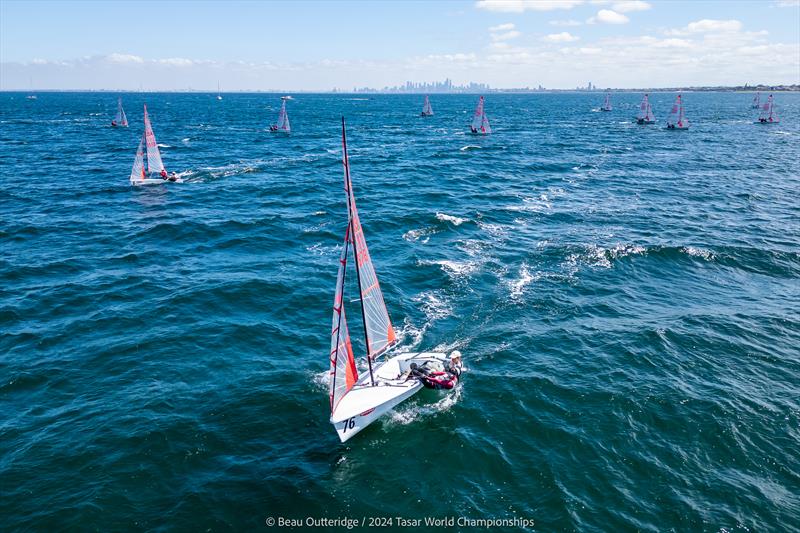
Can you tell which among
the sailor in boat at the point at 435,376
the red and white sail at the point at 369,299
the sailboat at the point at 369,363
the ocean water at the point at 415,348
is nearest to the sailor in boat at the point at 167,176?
the ocean water at the point at 415,348

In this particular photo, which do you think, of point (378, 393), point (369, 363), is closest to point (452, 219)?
point (369, 363)

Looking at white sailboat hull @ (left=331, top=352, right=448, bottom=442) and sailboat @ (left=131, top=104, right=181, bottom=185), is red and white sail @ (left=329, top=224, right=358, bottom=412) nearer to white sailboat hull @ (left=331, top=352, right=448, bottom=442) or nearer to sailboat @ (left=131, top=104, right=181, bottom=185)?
white sailboat hull @ (left=331, top=352, right=448, bottom=442)

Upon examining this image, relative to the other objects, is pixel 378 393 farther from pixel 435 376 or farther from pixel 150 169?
pixel 150 169

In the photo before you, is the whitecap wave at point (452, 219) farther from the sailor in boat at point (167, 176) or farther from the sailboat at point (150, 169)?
the sailboat at point (150, 169)

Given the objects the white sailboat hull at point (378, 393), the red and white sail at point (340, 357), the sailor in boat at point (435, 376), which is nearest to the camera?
the red and white sail at point (340, 357)

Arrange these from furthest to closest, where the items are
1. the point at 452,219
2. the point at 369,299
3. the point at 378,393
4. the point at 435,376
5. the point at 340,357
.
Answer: the point at 452,219
the point at 435,376
the point at 369,299
the point at 378,393
the point at 340,357

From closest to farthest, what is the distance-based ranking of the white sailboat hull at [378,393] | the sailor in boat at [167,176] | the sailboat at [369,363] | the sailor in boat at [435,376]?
the sailboat at [369,363], the white sailboat hull at [378,393], the sailor in boat at [435,376], the sailor in boat at [167,176]

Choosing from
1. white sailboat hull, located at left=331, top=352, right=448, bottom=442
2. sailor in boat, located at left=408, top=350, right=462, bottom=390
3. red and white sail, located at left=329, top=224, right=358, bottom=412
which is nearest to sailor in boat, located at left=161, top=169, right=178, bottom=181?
white sailboat hull, located at left=331, top=352, right=448, bottom=442
